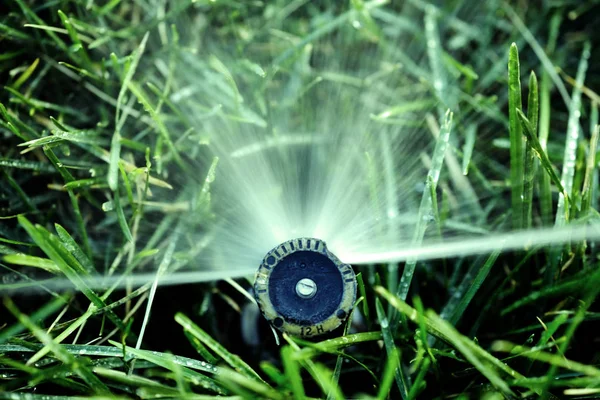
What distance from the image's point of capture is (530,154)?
3.65 ft

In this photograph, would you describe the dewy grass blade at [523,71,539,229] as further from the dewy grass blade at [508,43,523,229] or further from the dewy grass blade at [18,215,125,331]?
the dewy grass blade at [18,215,125,331]

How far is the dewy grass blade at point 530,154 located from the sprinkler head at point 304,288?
16.8 inches

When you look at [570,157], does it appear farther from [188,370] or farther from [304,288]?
[188,370]

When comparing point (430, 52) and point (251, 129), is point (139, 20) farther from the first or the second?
point (430, 52)

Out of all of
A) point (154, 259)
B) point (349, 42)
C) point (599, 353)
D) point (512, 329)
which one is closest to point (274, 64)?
point (349, 42)

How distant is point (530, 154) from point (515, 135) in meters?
0.05

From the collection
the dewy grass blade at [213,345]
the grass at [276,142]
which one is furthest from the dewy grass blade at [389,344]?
the dewy grass blade at [213,345]

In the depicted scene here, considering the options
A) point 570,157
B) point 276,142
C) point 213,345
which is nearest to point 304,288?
point 213,345

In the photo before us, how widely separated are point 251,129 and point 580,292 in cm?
86

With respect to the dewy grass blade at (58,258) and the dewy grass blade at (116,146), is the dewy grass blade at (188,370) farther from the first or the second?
the dewy grass blade at (116,146)

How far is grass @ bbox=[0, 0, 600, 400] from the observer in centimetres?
103

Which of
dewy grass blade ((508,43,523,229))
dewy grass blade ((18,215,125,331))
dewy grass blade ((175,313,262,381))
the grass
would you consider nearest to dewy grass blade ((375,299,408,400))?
the grass

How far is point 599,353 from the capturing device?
1.11 m

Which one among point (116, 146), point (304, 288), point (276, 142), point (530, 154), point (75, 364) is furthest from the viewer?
point (276, 142)
